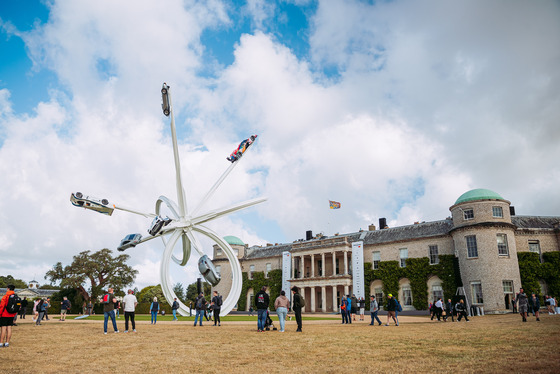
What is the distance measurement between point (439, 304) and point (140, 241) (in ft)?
68.8

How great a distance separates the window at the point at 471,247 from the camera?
1524 inches

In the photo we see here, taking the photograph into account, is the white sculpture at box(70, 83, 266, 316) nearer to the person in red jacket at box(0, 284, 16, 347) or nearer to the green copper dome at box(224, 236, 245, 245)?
the person in red jacket at box(0, 284, 16, 347)

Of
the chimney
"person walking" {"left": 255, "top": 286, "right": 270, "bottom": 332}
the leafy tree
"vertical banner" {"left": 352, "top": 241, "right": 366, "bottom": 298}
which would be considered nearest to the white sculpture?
"person walking" {"left": 255, "top": 286, "right": 270, "bottom": 332}

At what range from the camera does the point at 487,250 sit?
3781 cm

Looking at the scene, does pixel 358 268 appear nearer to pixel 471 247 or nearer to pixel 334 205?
pixel 334 205

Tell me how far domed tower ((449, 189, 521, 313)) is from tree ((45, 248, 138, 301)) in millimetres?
45903

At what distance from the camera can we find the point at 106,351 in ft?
32.2

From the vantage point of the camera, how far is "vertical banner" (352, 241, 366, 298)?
4756 cm

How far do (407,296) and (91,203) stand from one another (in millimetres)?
35615

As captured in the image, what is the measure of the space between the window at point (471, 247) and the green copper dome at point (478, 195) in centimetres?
390

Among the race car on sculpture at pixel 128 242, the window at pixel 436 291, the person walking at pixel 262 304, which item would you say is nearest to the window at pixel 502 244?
the window at pixel 436 291

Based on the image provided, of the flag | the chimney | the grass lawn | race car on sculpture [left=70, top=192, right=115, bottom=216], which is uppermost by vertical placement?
the flag

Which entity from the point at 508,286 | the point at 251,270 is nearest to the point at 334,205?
the point at 251,270

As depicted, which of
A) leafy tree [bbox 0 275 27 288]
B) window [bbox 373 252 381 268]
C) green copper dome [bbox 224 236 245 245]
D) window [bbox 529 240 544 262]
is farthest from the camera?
leafy tree [bbox 0 275 27 288]
